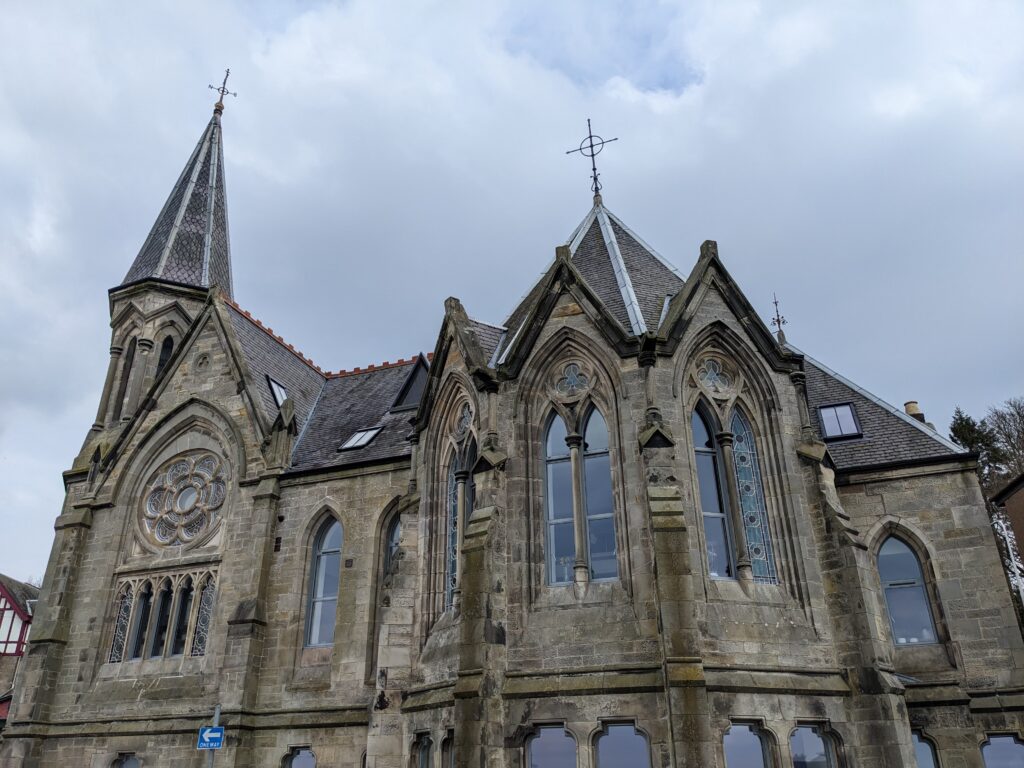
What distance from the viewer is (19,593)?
40500 millimetres

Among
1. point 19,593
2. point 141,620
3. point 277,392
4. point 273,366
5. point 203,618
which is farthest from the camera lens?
point 19,593

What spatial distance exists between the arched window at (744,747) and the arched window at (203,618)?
1285cm

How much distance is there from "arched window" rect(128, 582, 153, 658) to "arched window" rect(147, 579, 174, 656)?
0.27 metres

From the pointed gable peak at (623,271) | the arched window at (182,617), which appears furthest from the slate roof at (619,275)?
the arched window at (182,617)

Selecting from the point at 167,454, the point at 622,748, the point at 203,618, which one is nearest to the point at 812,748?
the point at 622,748

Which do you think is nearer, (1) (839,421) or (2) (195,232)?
(1) (839,421)

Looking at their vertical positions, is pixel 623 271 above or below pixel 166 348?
below

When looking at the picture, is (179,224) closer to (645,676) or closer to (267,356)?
(267,356)

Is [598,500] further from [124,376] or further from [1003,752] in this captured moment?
[124,376]

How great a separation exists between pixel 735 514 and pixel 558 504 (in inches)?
117

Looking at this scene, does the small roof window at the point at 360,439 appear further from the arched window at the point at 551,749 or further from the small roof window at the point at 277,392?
→ the arched window at the point at 551,749

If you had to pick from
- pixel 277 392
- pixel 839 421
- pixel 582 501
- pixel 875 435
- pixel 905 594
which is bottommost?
pixel 905 594

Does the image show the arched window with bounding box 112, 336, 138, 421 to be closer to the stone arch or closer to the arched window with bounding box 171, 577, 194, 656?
the stone arch

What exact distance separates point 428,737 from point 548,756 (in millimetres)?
2626
